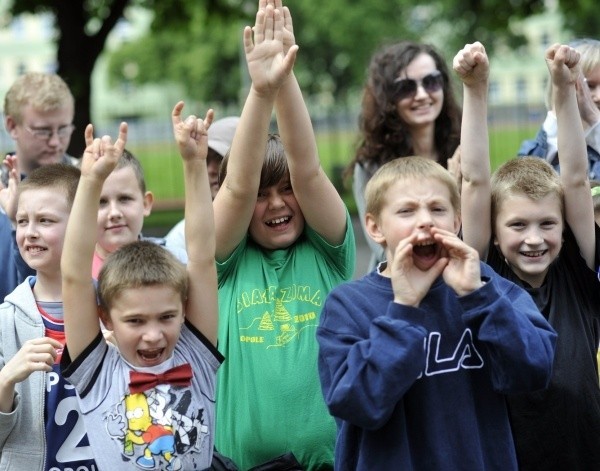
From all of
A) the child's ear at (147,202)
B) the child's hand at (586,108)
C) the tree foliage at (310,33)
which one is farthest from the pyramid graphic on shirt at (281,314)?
the tree foliage at (310,33)

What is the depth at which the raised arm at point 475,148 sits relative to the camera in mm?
3422

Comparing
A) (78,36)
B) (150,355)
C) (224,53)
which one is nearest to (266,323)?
(150,355)

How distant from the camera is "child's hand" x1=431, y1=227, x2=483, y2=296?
2.96 metres

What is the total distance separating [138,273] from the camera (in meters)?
3.26

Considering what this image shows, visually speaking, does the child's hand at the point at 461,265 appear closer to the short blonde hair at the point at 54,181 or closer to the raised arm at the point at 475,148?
the raised arm at the point at 475,148

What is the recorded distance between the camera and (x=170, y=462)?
10.4 ft

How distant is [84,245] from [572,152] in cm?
168

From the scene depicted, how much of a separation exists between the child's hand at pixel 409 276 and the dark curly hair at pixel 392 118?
228 centimetres

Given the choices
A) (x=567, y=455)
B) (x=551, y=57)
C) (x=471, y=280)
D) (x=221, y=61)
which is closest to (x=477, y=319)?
(x=471, y=280)

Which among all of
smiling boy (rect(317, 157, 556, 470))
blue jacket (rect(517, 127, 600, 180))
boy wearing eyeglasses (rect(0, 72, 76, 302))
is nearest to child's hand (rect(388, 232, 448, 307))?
smiling boy (rect(317, 157, 556, 470))

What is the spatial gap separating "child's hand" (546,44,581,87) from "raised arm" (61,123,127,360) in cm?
146

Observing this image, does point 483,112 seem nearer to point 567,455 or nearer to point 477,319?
point 477,319

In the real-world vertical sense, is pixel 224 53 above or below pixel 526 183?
above

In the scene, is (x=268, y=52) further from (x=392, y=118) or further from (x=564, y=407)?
(x=392, y=118)
